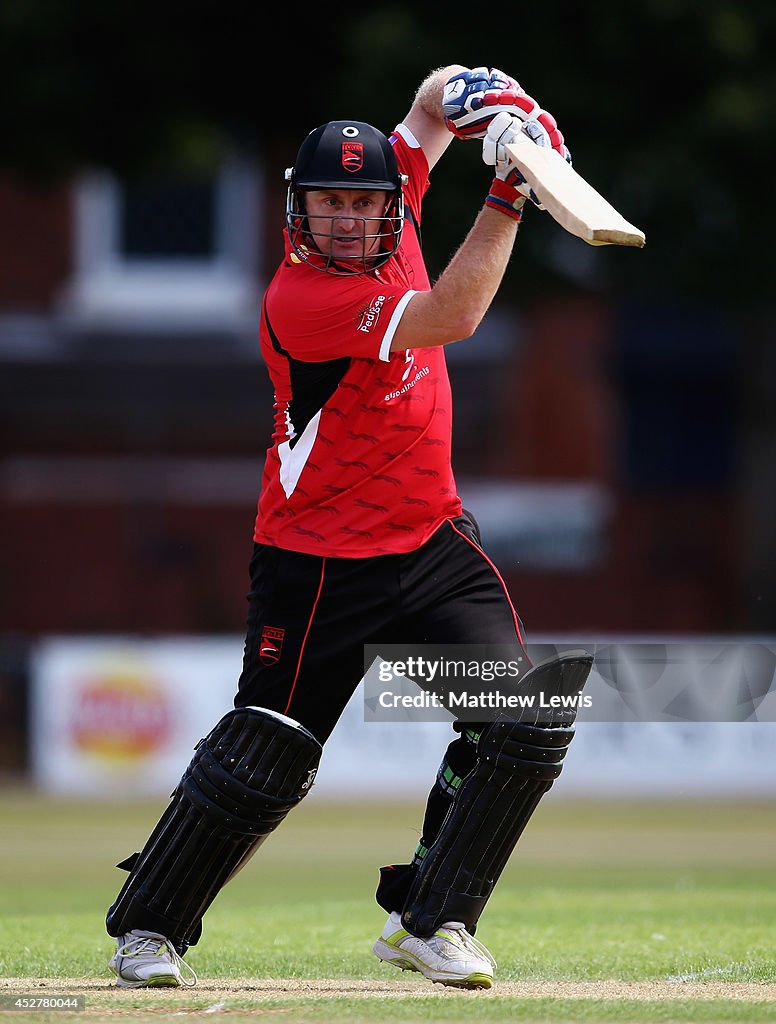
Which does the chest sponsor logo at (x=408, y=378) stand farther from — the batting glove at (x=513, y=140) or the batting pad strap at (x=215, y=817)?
the batting pad strap at (x=215, y=817)

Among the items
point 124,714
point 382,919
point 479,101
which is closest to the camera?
point 479,101

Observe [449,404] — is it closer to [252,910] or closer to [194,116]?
[252,910]

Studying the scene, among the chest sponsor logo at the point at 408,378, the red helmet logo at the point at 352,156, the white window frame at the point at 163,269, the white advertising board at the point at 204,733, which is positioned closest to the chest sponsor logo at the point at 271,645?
the chest sponsor logo at the point at 408,378

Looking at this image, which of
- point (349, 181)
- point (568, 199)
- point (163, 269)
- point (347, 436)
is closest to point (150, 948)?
point (347, 436)

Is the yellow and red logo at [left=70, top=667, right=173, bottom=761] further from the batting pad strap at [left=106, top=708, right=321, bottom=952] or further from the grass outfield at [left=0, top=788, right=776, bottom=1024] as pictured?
the batting pad strap at [left=106, top=708, right=321, bottom=952]

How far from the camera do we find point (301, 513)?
4484 millimetres

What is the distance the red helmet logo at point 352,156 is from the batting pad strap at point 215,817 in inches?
54.1

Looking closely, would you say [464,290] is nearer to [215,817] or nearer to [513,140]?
[513,140]

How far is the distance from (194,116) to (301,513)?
32.7 ft

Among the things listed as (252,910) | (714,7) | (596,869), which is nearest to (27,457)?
(714,7)

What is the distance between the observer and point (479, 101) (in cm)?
449

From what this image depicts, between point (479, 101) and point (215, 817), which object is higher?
point (479, 101)

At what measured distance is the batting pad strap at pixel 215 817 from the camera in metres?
4.36

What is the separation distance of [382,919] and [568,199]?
11.1 feet
